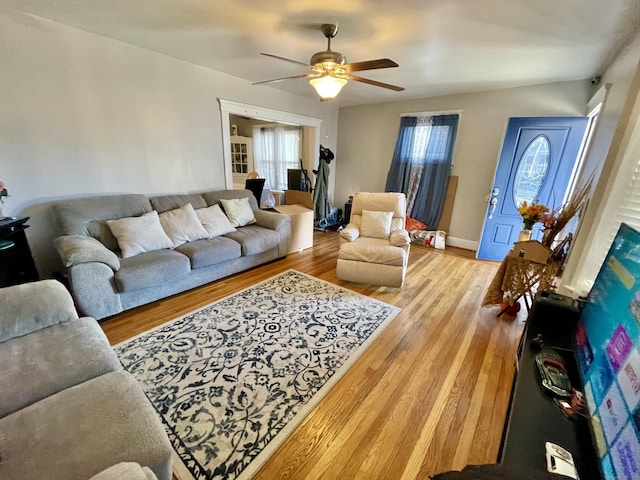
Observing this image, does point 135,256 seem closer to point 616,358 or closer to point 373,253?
point 373,253

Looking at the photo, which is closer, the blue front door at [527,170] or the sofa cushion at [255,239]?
the sofa cushion at [255,239]

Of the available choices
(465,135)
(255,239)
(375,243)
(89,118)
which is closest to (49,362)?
(255,239)

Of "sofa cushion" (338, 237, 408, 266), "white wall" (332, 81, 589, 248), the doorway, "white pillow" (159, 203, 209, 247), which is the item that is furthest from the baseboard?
"white pillow" (159, 203, 209, 247)

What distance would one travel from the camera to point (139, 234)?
8.13 feet

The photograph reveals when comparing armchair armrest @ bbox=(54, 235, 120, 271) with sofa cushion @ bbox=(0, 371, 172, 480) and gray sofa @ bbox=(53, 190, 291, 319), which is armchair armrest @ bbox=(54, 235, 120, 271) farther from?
sofa cushion @ bbox=(0, 371, 172, 480)

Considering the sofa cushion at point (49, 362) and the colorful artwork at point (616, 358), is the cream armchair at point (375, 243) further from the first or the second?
the sofa cushion at point (49, 362)

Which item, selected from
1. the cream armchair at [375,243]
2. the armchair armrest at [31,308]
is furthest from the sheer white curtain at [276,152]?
the armchair armrest at [31,308]

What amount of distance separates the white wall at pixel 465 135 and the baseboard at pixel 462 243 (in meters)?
0.01

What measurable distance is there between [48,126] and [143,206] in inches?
37.7

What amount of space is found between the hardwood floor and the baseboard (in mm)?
1562

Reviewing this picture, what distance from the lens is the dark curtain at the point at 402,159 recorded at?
4.50 metres

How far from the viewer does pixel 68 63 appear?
2.31 meters

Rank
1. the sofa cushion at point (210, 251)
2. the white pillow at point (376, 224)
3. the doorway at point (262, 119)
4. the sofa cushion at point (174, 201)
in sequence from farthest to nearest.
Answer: the doorway at point (262, 119) < the white pillow at point (376, 224) < the sofa cushion at point (174, 201) < the sofa cushion at point (210, 251)

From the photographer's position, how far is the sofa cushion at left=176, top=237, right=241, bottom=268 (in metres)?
2.58
